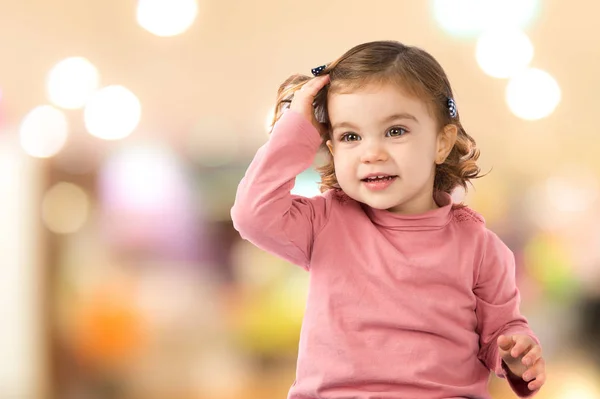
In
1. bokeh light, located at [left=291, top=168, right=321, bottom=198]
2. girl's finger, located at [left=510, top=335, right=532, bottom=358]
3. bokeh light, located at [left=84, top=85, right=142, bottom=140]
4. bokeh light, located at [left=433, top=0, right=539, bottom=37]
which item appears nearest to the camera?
girl's finger, located at [left=510, top=335, right=532, bottom=358]

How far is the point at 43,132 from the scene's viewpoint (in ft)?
8.23

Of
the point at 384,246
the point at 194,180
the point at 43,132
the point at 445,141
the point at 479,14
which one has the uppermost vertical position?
the point at 479,14

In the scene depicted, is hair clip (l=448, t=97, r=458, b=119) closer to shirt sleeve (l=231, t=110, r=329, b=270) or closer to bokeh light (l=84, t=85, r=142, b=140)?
shirt sleeve (l=231, t=110, r=329, b=270)

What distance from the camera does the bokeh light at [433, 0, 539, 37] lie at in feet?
7.42

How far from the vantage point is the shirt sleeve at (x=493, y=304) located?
1050mm

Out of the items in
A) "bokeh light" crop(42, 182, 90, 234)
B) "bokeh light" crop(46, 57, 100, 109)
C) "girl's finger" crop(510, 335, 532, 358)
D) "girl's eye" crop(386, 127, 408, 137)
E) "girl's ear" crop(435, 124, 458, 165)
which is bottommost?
"bokeh light" crop(42, 182, 90, 234)

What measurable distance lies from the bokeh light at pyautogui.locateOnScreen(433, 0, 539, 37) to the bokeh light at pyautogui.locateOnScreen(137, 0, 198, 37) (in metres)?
0.67

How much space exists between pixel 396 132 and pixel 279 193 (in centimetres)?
16

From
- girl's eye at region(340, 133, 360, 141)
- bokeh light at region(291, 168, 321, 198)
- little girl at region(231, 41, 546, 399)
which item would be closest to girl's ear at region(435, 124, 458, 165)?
little girl at region(231, 41, 546, 399)

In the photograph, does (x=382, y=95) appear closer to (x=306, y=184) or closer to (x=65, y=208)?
(x=306, y=184)

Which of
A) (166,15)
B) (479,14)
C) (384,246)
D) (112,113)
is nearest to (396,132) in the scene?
(384,246)

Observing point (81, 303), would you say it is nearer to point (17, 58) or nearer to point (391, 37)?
point (17, 58)

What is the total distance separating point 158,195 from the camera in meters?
2.48

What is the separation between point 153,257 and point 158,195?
0.18 meters
